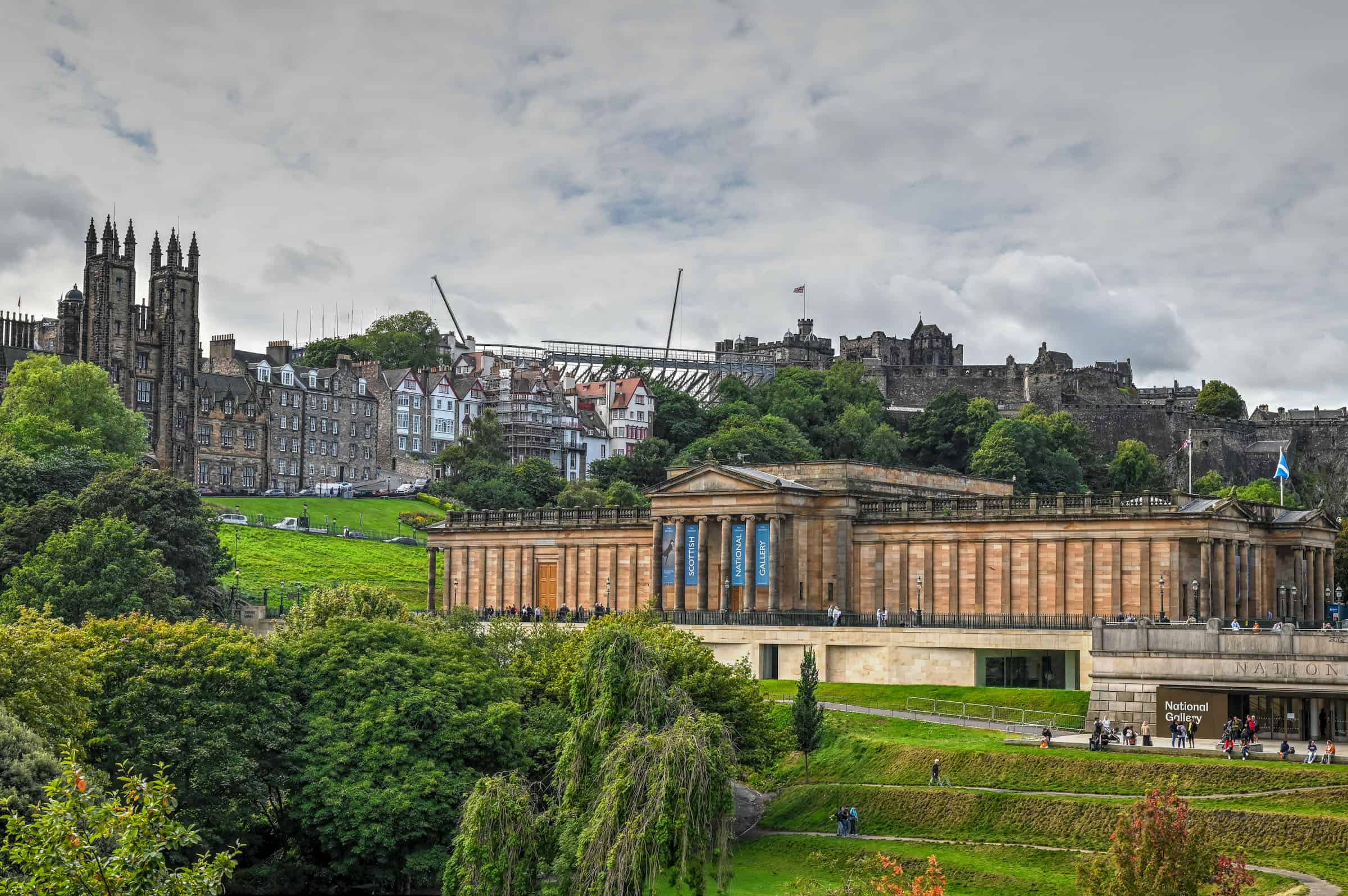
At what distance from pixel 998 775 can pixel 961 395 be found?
441ft

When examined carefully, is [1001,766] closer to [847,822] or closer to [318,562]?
[847,822]

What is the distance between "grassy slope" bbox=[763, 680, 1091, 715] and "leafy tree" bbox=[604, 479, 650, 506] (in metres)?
63.2

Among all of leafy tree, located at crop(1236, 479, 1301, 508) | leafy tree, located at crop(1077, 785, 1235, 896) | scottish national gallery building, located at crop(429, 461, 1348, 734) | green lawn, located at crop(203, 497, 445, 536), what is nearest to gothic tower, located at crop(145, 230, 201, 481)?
green lawn, located at crop(203, 497, 445, 536)

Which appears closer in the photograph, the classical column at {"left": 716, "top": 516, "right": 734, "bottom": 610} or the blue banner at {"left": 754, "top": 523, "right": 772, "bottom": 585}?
the blue banner at {"left": 754, "top": 523, "right": 772, "bottom": 585}

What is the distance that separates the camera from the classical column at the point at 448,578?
11269 centimetres

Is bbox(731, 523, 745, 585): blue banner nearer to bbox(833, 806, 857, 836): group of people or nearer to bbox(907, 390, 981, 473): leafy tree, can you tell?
bbox(833, 806, 857, 836): group of people

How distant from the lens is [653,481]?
168 m

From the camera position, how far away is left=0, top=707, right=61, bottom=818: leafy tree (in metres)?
43.9

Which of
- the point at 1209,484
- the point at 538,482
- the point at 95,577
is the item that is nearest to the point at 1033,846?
the point at 95,577

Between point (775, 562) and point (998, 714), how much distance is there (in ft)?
78.6

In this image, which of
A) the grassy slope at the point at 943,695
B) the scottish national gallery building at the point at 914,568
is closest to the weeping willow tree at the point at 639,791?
the grassy slope at the point at 943,695

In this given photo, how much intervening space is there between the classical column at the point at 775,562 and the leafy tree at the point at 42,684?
47.1 meters

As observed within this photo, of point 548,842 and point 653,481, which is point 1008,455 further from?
point 548,842

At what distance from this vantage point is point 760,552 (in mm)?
96500
